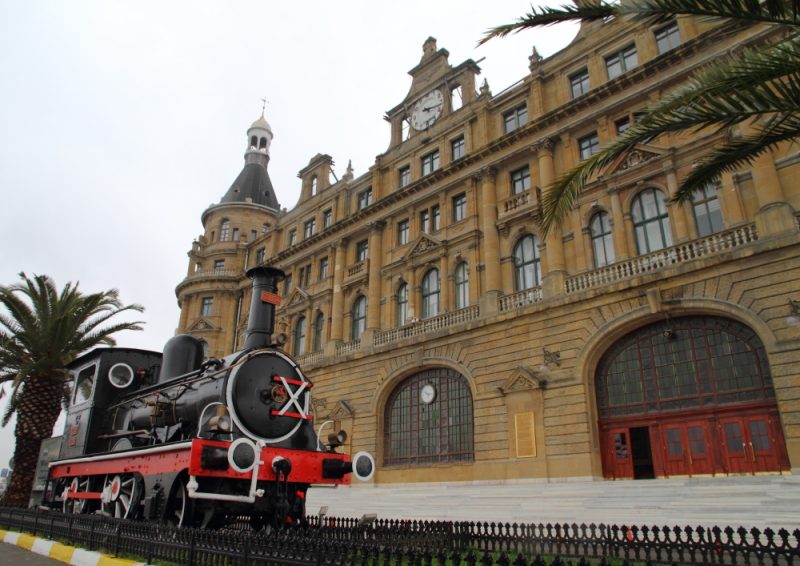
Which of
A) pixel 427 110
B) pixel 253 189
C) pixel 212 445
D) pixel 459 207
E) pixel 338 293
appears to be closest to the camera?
pixel 212 445

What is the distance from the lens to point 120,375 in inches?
587

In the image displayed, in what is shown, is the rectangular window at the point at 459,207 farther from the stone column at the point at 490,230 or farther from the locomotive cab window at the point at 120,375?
the locomotive cab window at the point at 120,375

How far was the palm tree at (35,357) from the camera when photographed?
18703mm

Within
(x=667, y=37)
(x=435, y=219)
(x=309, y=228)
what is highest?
(x=667, y=37)

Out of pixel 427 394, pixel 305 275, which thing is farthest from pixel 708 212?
pixel 305 275

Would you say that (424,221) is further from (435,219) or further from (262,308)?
(262,308)

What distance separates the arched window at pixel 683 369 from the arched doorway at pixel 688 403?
2 centimetres

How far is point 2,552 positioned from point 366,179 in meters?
22.2

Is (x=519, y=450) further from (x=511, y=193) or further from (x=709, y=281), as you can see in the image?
(x=511, y=193)

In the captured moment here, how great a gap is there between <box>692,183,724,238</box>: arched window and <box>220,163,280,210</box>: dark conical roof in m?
31.7

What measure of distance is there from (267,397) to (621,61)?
1783 centimetres

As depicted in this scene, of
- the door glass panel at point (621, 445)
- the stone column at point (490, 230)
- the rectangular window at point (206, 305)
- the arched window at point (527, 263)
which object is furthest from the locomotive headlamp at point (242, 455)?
the rectangular window at point (206, 305)

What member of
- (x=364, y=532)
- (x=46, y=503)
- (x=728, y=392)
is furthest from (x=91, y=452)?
(x=728, y=392)

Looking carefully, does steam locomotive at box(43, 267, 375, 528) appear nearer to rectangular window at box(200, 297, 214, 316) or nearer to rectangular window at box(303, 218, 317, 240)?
rectangular window at box(303, 218, 317, 240)
